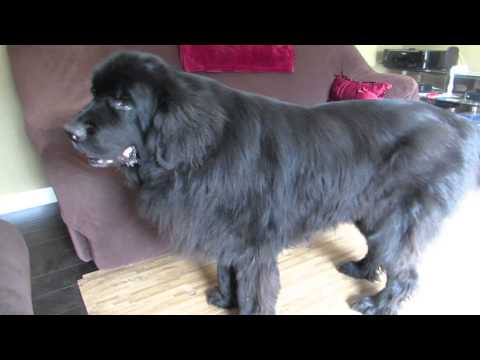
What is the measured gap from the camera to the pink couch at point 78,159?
1.66 meters

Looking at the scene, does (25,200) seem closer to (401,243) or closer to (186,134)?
(186,134)

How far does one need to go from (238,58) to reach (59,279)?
2.01 m

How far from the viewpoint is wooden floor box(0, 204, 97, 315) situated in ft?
5.67

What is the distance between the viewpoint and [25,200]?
2713 mm

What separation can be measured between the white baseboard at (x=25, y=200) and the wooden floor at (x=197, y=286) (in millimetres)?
1200

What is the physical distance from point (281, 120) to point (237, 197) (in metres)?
0.36

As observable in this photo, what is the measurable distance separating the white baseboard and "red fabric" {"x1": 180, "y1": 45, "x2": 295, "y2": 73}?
1.60 meters

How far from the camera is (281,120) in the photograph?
1.32m

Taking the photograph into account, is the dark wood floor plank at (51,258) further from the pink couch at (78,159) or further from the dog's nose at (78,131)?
the dog's nose at (78,131)

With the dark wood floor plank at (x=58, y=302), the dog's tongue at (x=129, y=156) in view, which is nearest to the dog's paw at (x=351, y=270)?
the dog's tongue at (x=129, y=156)

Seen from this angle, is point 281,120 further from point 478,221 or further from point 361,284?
point 478,221

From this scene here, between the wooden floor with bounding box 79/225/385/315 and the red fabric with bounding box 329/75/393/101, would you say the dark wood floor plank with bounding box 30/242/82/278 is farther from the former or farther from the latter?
the red fabric with bounding box 329/75/393/101

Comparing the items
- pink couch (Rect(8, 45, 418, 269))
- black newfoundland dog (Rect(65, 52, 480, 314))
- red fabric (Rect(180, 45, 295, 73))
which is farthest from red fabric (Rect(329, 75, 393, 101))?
black newfoundland dog (Rect(65, 52, 480, 314))
